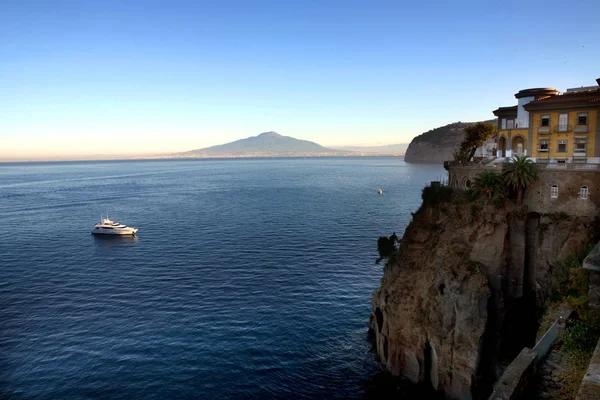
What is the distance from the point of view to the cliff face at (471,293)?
1171 inches

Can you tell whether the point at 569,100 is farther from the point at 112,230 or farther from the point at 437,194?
the point at 112,230

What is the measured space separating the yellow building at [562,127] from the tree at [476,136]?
1442 cm

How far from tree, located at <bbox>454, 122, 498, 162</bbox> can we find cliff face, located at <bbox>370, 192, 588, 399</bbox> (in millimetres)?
21695

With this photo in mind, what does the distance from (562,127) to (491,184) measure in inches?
352

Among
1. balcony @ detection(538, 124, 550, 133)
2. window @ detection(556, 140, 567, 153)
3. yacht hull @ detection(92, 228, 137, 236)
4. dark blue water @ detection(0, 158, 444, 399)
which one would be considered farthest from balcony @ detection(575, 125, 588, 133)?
yacht hull @ detection(92, 228, 137, 236)

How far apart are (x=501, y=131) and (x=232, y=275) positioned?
35766 millimetres

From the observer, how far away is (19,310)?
4519cm

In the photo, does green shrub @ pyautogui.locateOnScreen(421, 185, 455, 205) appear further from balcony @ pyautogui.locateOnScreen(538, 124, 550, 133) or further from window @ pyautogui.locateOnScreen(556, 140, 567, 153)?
window @ pyautogui.locateOnScreen(556, 140, 567, 153)

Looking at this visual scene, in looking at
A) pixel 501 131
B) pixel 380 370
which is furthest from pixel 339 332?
pixel 501 131

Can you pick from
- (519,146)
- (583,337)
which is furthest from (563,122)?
(583,337)

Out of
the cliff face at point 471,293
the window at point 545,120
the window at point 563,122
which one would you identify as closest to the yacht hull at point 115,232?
the cliff face at point 471,293

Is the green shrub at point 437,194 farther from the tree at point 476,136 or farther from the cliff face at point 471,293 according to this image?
the tree at point 476,136

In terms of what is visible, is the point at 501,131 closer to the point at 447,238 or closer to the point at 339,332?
the point at 447,238

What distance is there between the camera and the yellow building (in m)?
34.2
